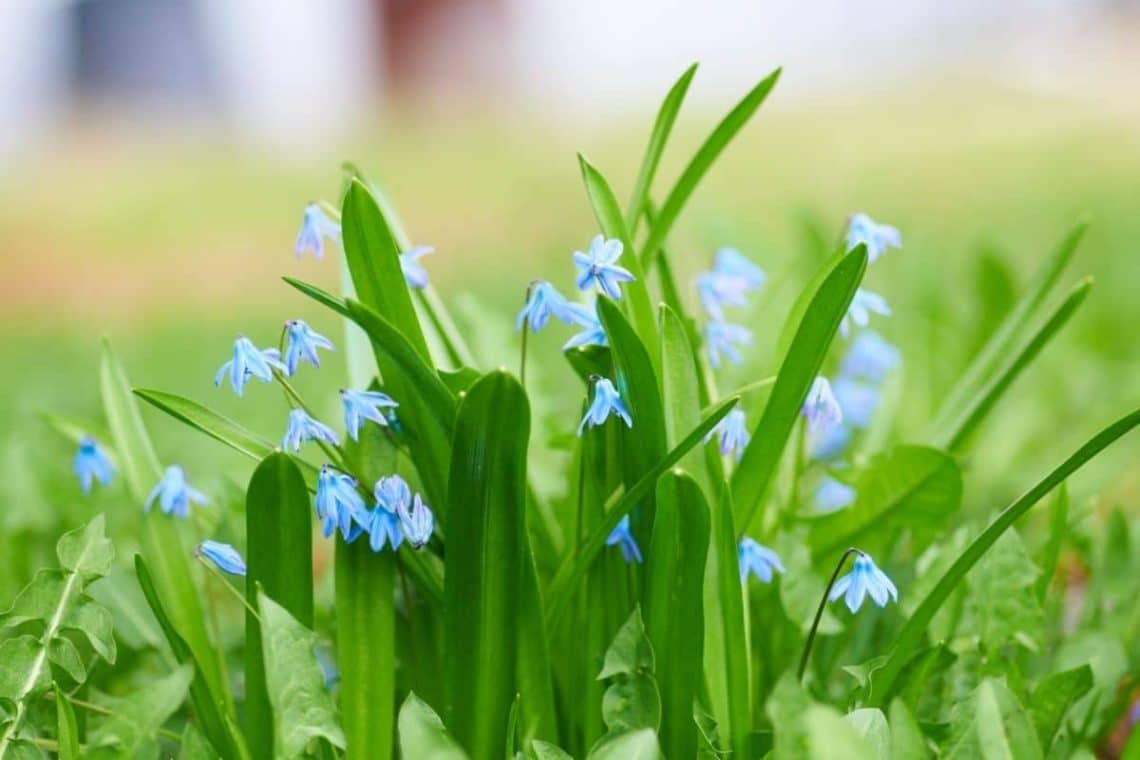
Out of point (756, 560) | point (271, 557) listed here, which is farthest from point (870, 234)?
point (271, 557)

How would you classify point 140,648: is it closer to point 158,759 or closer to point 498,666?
point 158,759

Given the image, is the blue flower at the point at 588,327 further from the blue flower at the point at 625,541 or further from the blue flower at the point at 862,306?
the blue flower at the point at 862,306

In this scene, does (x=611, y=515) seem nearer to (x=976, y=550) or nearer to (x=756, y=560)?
(x=756, y=560)

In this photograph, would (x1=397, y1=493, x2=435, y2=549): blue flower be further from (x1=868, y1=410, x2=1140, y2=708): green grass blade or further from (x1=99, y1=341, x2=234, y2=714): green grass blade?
(x1=868, y1=410, x2=1140, y2=708): green grass blade

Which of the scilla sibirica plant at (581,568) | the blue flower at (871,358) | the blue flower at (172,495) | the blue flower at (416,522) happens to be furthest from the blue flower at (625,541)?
the blue flower at (871,358)

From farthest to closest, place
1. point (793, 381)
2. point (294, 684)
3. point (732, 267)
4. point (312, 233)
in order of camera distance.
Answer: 1. point (732, 267)
2. point (312, 233)
3. point (793, 381)
4. point (294, 684)

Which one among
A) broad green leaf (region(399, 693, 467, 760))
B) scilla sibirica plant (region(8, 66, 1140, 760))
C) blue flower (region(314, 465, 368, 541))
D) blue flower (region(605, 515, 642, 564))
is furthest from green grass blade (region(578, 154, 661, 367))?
broad green leaf (region(399, 693, 467, 760))
